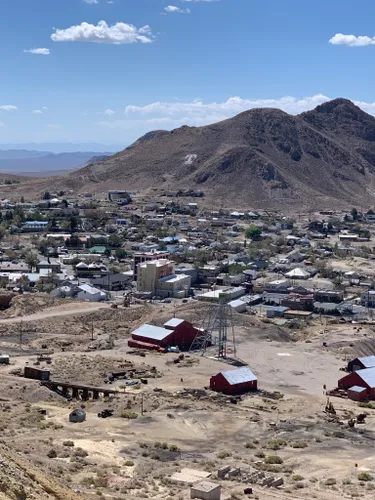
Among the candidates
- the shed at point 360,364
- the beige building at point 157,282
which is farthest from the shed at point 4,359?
the beige building at point 157,282

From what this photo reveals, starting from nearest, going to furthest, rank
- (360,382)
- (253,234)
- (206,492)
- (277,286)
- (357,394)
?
(206,492) → (357,394) → (360,382) → (277,286) → (253,234)

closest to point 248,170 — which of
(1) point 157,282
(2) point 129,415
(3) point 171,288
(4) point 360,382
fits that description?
(1) point 157,282

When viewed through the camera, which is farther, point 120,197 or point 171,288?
point 120,197

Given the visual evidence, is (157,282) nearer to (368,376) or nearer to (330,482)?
(368,376)

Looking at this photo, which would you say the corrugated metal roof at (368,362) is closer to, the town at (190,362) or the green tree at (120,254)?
the town at (190,362)

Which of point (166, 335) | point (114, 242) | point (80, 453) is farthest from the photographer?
point (114, 242)

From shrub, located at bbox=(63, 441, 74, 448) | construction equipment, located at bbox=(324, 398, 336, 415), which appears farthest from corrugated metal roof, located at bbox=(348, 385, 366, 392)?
shrub, located at bbox=(63, 441, 74, 448)

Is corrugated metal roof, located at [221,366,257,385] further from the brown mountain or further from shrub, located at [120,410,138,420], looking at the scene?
the brown mountain
